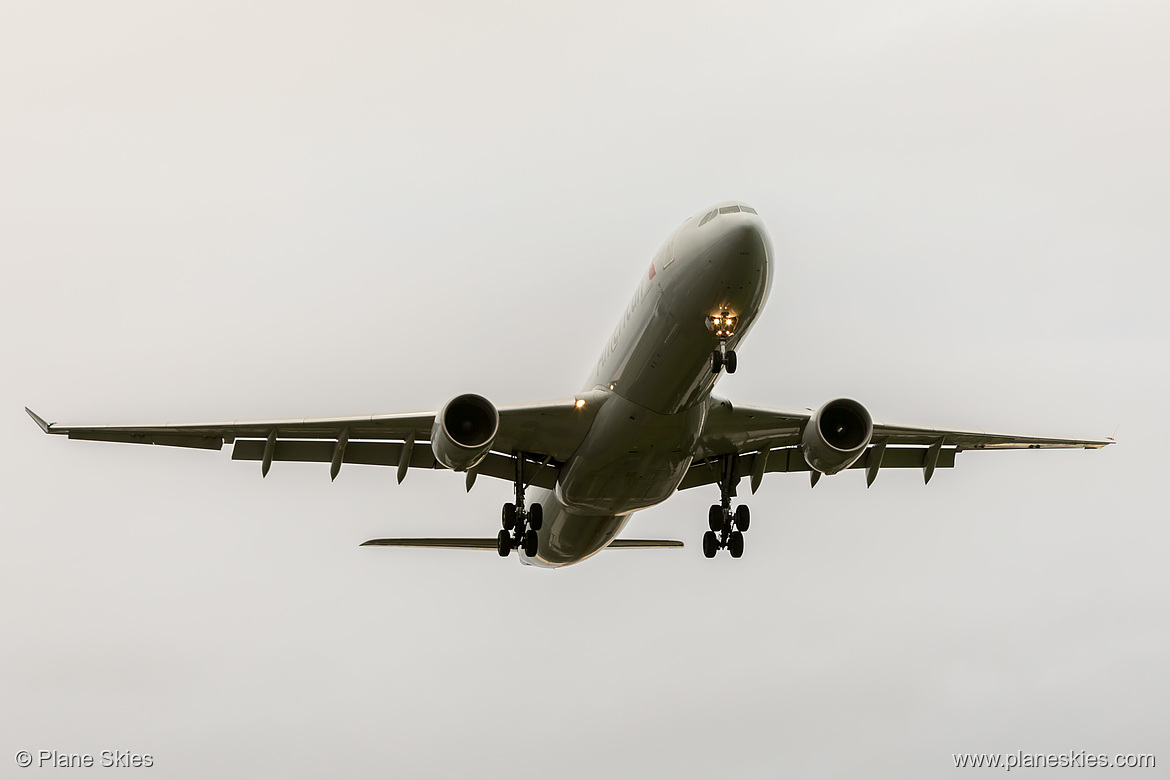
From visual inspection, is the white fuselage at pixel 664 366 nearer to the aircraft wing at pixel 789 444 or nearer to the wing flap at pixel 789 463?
the aircraft wing at pixel 789 444

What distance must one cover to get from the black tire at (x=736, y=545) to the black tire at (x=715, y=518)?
0.36m

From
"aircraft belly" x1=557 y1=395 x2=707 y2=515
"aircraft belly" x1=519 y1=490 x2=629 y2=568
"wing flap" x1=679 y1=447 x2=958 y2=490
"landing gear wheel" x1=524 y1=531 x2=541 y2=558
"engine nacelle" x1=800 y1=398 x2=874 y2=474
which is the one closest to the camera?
"aircraft belly" x1=557 y1=395 x2=707 y2=515

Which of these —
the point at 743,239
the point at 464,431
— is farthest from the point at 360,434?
the point at 743,239

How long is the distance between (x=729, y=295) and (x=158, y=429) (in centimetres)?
1150

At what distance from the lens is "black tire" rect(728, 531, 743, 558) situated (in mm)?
23781

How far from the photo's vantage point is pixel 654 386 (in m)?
18.7

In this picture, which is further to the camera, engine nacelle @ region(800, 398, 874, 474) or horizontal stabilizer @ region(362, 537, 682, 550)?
horizontal stabilizer @ region(362, 537, 682, 550)

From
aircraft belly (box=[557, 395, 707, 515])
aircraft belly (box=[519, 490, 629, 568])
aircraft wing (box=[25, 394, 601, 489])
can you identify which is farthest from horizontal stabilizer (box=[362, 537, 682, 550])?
aircraft belly (box=[557, 395, 707, 515])

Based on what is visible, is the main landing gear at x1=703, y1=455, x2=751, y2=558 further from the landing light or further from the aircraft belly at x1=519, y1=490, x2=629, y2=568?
the landing light

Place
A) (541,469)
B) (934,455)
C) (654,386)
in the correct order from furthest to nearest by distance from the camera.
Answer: (934,455)
(541,469)
(654,386)

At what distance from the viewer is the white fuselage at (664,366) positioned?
17.1m

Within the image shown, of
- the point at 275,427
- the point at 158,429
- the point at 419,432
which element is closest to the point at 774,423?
the point at 419,432

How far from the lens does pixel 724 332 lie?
17.4 metres

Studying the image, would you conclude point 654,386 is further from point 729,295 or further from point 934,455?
point 934,455
